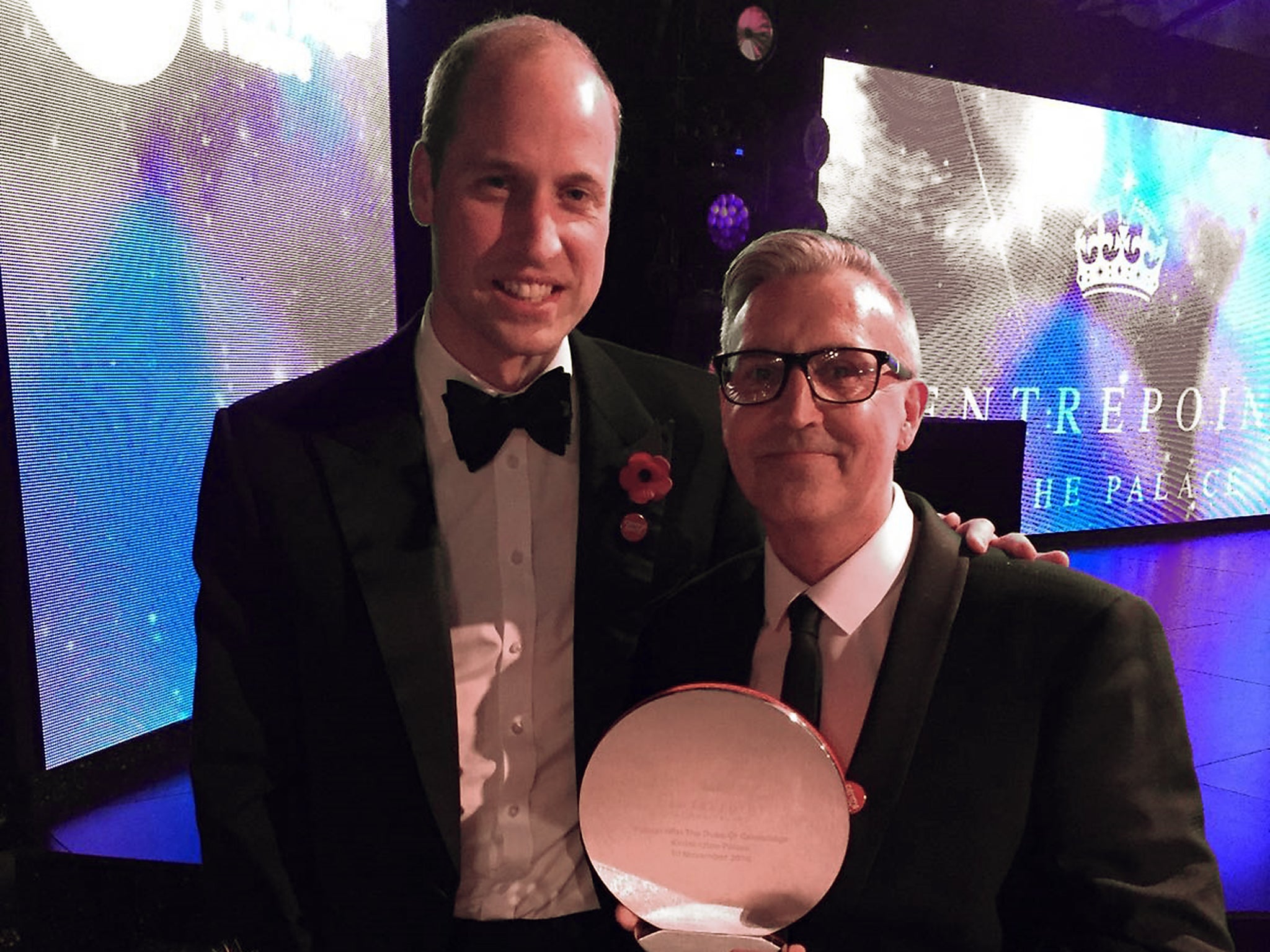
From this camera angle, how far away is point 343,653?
1.60 metres

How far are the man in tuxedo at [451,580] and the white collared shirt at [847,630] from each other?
11.9 inches

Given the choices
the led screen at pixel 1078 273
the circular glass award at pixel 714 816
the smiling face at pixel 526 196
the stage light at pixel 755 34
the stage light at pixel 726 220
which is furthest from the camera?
the led screen at pixel 1078 273

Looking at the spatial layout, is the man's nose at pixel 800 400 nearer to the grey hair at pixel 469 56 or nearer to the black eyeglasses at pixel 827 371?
the black eyeglasses at pixel 827 371

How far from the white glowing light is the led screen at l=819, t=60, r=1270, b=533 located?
3866 mm

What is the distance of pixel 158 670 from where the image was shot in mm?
3549

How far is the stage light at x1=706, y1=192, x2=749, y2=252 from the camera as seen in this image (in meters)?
3.96

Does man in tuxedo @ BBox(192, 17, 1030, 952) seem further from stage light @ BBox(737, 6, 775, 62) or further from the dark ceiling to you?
the dark ceiling

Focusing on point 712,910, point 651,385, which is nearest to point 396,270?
point 651,385

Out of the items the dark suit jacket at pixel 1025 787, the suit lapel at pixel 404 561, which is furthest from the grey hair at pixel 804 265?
the suit lapel at pixel 404 561

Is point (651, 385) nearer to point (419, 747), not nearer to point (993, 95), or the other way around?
point (419, 747)

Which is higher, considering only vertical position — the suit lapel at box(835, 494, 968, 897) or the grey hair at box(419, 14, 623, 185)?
the grey hair at box(419, 14, 623, 185)

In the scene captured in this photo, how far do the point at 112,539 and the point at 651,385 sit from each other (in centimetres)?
242

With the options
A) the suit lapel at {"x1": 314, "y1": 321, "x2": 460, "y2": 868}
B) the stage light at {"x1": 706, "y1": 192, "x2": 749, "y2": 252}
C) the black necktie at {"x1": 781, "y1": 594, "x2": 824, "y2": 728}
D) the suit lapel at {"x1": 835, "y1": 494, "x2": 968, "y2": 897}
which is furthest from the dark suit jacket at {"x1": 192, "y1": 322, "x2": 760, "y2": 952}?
the stage light at {"x1": 706, "y1": 192, "x2": 749, "y2": 252}

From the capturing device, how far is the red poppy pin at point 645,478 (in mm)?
1651
